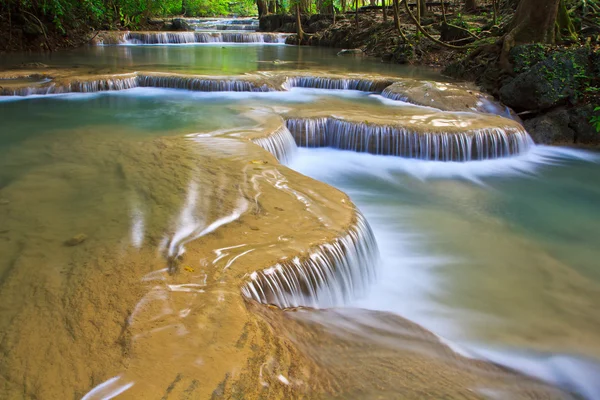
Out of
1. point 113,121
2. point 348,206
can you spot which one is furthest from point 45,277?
point 113,121

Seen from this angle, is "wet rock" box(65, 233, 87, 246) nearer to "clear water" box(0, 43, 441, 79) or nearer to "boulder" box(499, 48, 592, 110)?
"boulder" box(499, 48, 592, 110)

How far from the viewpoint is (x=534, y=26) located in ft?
34.2

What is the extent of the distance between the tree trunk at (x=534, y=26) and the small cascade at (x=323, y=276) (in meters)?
8.34

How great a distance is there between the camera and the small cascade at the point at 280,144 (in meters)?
6.70

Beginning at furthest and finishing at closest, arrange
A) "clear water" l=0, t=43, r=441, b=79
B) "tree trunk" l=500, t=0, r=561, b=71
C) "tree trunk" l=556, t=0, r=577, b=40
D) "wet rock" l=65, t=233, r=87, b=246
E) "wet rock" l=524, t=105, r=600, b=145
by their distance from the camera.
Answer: "clear water" l=0, t=43, r=441, b=79 < "tree trunk" l=556, t=0, r=577, b=40 < "tree trunk" l=500, t=0, r=561, b=71 < "wet rock" l=524, t=105, r=600, b=145 < "wet rock" l=65, t=233, r=87, b=246

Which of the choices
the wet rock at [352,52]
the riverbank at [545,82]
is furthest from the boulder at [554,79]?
the wet rock at [352,52]

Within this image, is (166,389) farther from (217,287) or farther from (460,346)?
(460,346)

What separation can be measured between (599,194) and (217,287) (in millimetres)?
6554

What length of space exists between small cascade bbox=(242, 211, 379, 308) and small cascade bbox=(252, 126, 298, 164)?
9.06 ft

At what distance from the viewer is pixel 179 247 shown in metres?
3.47

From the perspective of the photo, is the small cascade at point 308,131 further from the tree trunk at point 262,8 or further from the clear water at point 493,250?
the tree trunk at point 262,8

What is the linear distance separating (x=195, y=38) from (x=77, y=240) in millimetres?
23935

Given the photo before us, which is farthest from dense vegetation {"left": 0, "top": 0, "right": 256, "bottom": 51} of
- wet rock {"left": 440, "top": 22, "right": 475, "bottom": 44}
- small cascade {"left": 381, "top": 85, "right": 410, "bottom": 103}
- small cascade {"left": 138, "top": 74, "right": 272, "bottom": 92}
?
wet rock {"left": 440, "top": 22, "right": 475, "bottom": 44}

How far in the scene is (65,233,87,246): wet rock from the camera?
3.52 meters
